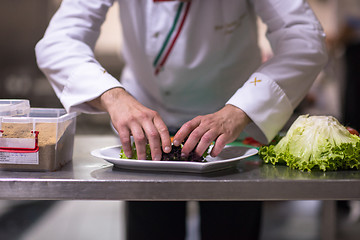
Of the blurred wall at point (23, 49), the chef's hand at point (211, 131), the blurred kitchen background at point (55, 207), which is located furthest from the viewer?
the blurred wall at point (23, 49)

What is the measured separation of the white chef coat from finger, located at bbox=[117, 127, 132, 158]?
0.18 m

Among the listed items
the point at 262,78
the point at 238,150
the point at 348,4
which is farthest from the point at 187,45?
the point at 348,4

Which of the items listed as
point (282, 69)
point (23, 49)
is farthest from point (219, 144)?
point (23, 49)

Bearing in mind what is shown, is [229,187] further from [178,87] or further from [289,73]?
[178,87]

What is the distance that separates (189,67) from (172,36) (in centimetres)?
14

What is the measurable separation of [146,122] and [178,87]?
2.24ft

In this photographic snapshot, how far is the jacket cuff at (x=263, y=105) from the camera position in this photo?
1303 mm

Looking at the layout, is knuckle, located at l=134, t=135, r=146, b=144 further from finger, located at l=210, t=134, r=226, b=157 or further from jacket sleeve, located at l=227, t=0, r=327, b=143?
jacket sleeve, located at l=227, t=0, r=327, b=143

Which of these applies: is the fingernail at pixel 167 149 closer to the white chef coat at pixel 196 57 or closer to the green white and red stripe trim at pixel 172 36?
the white chef coat at pixel 196 57

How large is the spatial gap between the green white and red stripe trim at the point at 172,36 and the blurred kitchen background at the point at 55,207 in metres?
1.73

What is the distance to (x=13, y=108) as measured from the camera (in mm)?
1178

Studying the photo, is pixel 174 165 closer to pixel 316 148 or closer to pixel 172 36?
pixel 316 148

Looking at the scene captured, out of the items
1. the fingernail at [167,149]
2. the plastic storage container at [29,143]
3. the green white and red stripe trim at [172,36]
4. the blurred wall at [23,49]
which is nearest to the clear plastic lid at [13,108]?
the plastic storage container at [29,143]

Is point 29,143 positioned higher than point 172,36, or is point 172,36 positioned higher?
point 172,36
